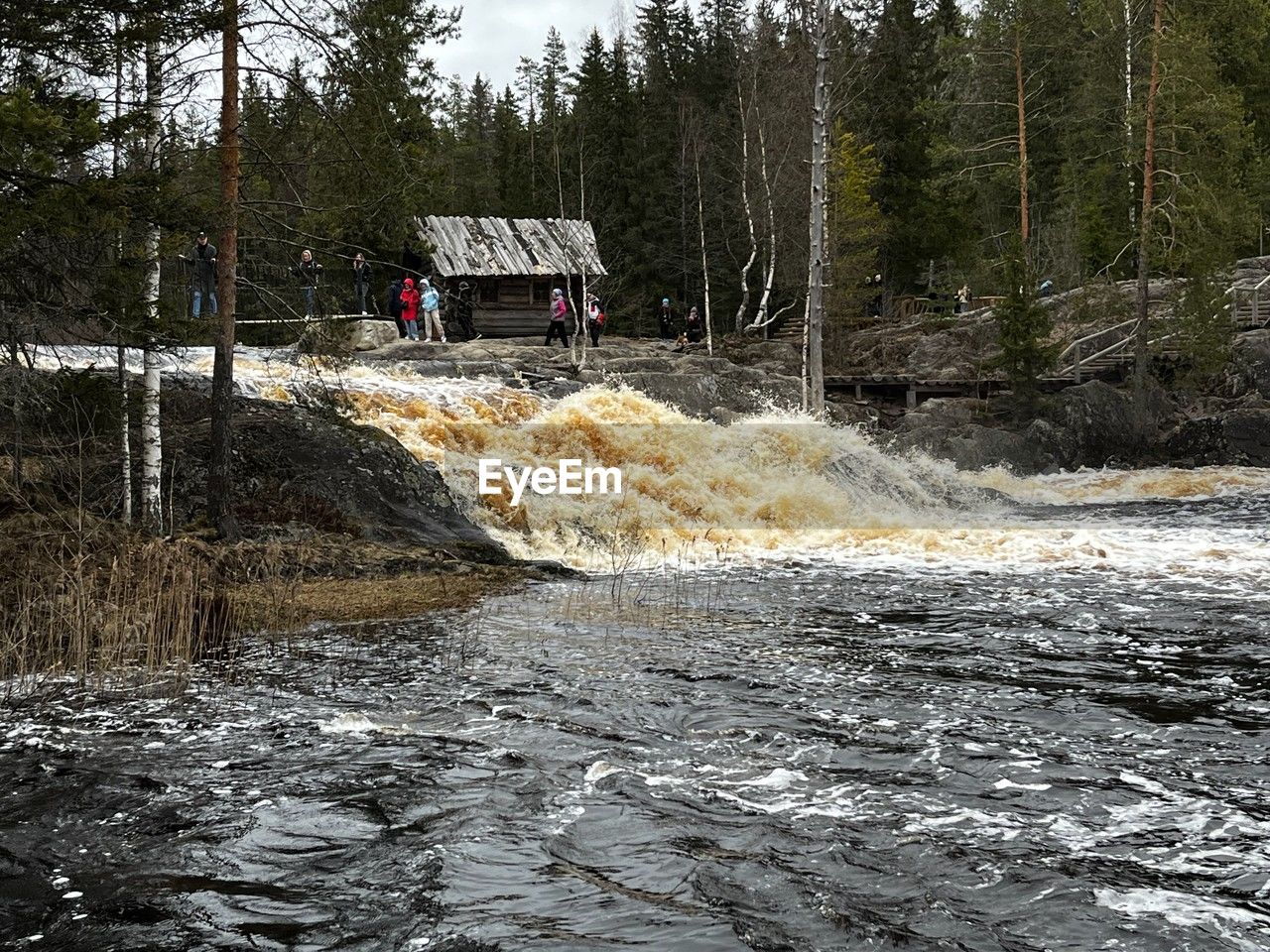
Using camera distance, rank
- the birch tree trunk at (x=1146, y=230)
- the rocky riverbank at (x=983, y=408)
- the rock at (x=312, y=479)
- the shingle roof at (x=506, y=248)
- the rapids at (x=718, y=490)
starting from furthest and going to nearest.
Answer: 1. the shingle roof at (x=506, y=248)
2. the birch tree trunk at (x=1146, y=230)
3. the rocky riverbank at (x=983, y=408)
4. the rapids at (x=718, y=490)
5. the rock at (x=312, y=479)

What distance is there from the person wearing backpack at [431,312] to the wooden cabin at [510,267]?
3.40m

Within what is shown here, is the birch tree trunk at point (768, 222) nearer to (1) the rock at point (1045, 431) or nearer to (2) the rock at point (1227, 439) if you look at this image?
(1) the rock at point (1045, 431)

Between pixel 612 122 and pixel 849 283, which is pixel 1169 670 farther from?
pixel 612 122

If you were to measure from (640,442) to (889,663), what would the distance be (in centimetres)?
1116

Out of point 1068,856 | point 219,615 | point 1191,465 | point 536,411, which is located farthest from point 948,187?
point 1068,856

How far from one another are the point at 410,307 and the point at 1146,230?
18053 mm

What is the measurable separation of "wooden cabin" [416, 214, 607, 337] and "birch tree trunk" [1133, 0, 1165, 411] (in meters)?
14.7

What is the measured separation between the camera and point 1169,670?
8.64 meters

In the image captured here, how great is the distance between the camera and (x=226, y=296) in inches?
489

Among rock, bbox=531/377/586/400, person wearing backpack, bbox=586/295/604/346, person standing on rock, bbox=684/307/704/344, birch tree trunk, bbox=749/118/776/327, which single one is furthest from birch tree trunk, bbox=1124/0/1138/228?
rock, bbox=531/377/586/400

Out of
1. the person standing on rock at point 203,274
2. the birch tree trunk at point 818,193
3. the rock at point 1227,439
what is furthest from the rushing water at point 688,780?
the rock at point 1227,439

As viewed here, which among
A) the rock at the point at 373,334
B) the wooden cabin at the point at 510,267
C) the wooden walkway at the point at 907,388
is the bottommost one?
the wooden walkway at the point at 907,388

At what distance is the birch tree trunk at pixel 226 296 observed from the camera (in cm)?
1211

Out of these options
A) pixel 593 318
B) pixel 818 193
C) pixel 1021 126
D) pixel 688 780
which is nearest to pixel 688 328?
pixel 593 318
